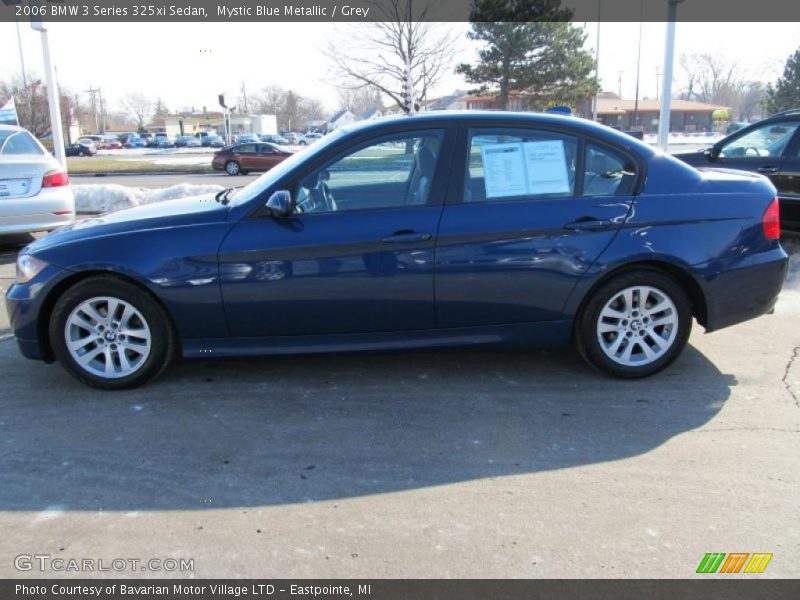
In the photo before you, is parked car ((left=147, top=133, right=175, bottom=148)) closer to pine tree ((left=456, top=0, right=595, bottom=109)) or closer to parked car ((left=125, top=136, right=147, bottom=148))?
parked car ((left=125, top=136, right=147, bottom=148))

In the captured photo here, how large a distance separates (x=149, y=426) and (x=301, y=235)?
1.38 metres

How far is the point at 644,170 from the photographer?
4113mm

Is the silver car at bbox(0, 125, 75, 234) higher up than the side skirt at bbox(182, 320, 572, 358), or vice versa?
the silver car at bbox(0, 125, 75, 234)

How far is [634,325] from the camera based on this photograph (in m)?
4.16

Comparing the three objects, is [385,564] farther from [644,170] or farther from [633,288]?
[644,170]

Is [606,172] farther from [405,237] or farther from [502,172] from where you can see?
[405,237]

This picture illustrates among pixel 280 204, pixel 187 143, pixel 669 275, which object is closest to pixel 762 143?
pixel 669 275

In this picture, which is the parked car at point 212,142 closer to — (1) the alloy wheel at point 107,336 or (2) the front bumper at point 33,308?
(2) the front bumper at point 33,308

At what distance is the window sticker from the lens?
4062 millimetres

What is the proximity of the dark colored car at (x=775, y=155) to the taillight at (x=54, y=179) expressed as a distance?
7.92 metres

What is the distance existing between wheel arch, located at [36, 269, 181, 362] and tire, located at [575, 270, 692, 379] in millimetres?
2559

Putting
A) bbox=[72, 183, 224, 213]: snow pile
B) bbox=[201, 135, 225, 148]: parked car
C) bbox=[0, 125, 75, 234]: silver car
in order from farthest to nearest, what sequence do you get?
bbox=[201, 135, 225, 148]: parked car < bbox=[72, 183, 224, 213]: snow pile < bbox=[0, 125, 75, 234]: silver car

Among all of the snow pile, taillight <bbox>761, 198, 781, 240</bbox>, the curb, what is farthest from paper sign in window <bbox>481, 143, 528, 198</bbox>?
the curb
